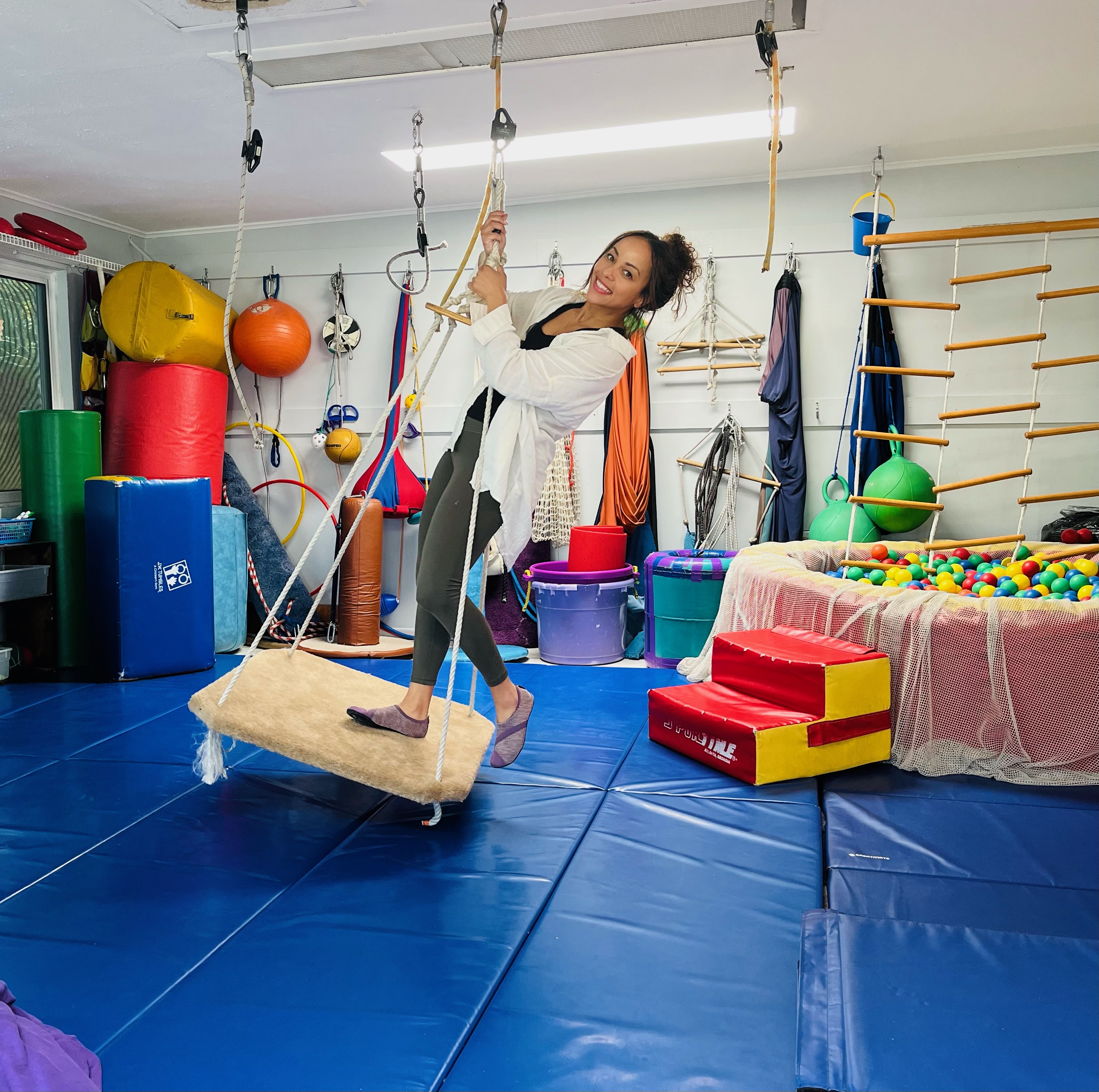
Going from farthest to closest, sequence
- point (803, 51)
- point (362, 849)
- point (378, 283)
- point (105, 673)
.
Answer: point (378, 283) → point (105, 673) → point (803, 51) → point (362, 849)

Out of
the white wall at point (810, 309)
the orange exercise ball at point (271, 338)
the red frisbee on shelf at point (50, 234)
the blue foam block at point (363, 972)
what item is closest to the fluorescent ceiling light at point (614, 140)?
the white wall at point (810, 309)

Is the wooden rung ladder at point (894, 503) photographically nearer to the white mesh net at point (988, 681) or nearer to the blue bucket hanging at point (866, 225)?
the white mesh net at point (988, 681)

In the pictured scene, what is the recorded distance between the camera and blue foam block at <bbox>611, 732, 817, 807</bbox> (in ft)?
9.85

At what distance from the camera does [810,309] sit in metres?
5.69

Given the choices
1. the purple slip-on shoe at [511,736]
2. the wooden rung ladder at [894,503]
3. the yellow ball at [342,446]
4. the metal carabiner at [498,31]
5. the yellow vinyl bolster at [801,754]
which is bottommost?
the yellow vinyl bolster at [801,754]

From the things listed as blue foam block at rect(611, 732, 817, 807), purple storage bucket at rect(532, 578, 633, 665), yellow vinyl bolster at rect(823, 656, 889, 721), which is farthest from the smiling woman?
purple storage bucket at rect(532, 578, 633, 665)

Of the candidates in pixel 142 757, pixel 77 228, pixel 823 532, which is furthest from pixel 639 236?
pixel 77 228

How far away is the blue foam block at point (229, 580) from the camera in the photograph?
18.2ft

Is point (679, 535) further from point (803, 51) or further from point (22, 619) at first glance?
point (22, 619)

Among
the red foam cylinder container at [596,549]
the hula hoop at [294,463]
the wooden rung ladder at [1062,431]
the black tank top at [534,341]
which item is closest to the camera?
the black tank top at [534,341]

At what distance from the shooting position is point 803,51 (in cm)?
390

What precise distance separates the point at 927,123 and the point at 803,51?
1.24m

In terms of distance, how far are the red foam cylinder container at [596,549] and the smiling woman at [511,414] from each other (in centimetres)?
249

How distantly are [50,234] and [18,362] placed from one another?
0.89m
